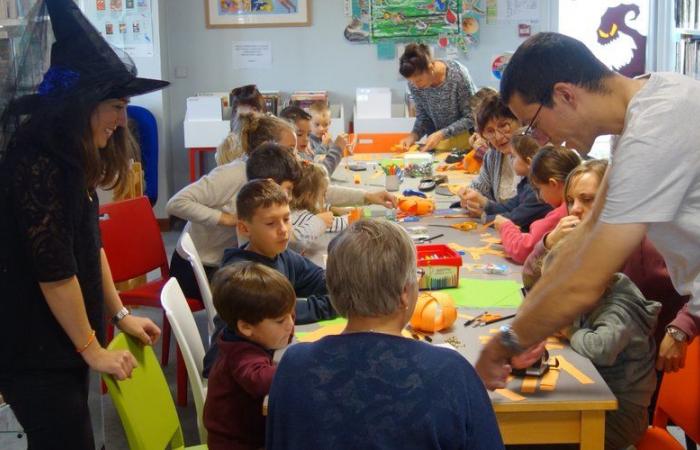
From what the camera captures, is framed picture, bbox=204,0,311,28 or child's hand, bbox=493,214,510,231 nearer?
child's hand, bbox=493,214,510,231

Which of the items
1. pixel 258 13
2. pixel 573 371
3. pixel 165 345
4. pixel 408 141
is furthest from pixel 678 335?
pixel 258 13

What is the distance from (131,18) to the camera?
289 inches

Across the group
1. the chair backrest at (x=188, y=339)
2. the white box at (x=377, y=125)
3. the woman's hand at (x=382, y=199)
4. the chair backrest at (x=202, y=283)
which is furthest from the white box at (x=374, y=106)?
the chair backrest at (x=188, y=339)

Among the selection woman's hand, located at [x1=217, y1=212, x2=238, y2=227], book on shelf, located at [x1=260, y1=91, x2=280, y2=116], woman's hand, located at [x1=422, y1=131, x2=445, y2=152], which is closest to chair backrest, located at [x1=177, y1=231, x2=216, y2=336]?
woman's hand, located at [x1=217, y1=212, x2=238, y2=227]

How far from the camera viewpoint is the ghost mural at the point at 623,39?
7488 mm

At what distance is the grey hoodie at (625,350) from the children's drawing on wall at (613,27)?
5459mm

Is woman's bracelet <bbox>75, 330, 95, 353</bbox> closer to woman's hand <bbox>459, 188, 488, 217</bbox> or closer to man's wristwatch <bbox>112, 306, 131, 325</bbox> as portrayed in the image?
man's wristwatch <bbox>112, 306, 131, 325</bbox>

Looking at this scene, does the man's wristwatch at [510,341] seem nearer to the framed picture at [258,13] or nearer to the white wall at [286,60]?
the white wall at [286,60]

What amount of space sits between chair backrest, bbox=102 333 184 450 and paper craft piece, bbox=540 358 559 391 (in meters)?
0.95

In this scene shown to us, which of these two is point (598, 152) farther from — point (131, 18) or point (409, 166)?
point (131, 18)

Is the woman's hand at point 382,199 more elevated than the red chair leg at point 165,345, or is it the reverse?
the woman's hand at point 382,199

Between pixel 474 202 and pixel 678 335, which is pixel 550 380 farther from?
pixel 474 202

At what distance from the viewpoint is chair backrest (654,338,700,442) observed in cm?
242

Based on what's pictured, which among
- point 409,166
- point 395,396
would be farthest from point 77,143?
point 409,166
